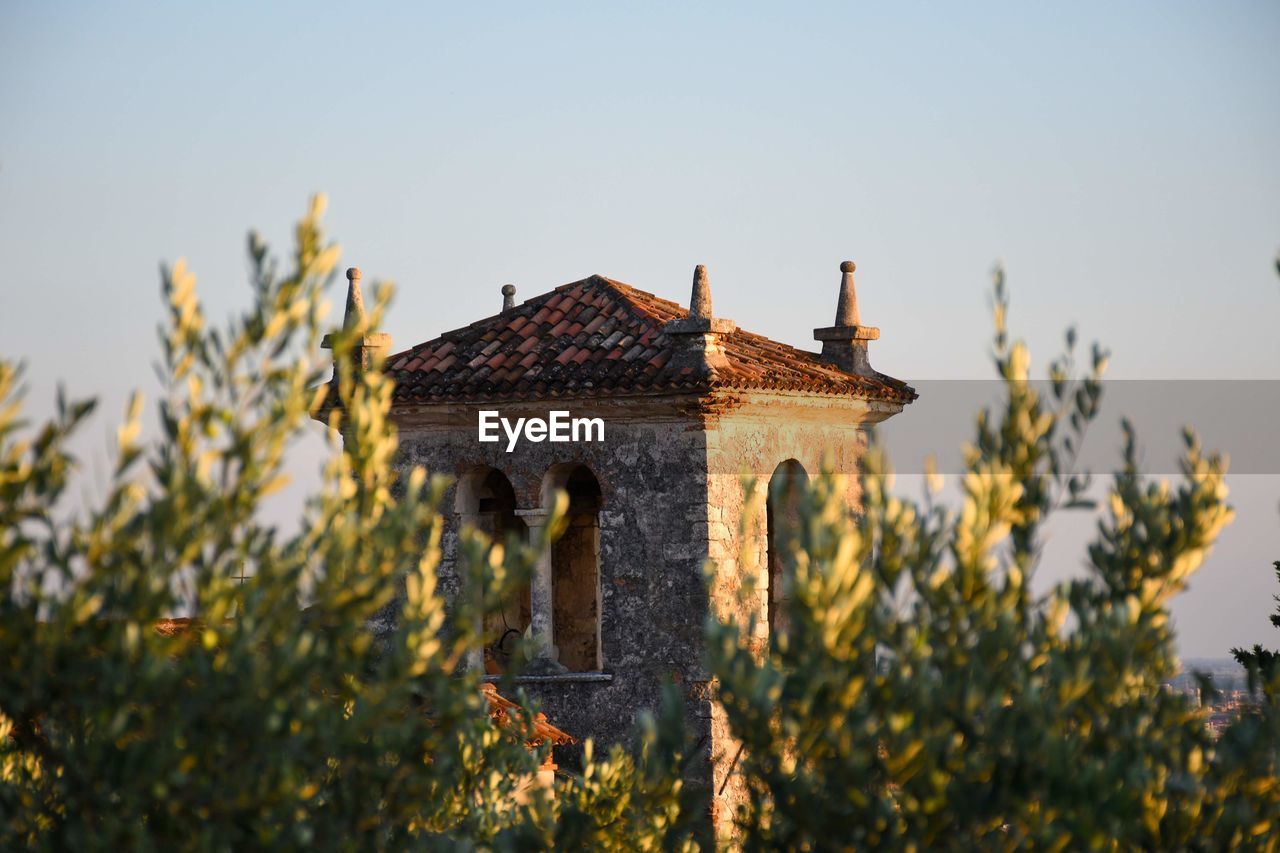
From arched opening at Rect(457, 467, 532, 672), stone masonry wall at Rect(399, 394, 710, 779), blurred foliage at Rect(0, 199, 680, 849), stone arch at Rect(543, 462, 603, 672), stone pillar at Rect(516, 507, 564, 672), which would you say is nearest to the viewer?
blurred foliage at Rect(0, 199, 680, 849)

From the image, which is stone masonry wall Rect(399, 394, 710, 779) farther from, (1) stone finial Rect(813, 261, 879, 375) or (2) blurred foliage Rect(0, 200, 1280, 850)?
(2) blurred foliage Rect(0, 200, 1280, 850)

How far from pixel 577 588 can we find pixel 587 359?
355 centimetres

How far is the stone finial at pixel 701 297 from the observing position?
15671 mm

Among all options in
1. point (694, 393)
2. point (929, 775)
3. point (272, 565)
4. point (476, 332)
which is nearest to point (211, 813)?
point (272, 565)

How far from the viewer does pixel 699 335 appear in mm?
15617

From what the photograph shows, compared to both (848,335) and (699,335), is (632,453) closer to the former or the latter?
(699,335)

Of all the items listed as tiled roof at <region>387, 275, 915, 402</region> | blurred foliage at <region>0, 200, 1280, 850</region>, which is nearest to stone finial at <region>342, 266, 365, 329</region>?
tiled roof at <region>387, 275, 915, 402</region>

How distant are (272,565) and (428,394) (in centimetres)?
1098

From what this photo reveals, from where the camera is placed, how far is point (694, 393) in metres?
15.5

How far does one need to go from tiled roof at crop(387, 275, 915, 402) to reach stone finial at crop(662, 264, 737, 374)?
109mm

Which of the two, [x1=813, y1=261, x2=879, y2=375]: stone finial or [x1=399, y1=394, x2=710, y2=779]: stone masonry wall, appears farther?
[x1=813, y1=261, x2=879, y2=375]: stone finial

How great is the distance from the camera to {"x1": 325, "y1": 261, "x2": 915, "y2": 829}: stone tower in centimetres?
1572

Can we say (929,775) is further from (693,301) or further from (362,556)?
(693,301)

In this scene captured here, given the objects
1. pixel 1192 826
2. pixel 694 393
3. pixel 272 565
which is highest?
pixel 694 393
